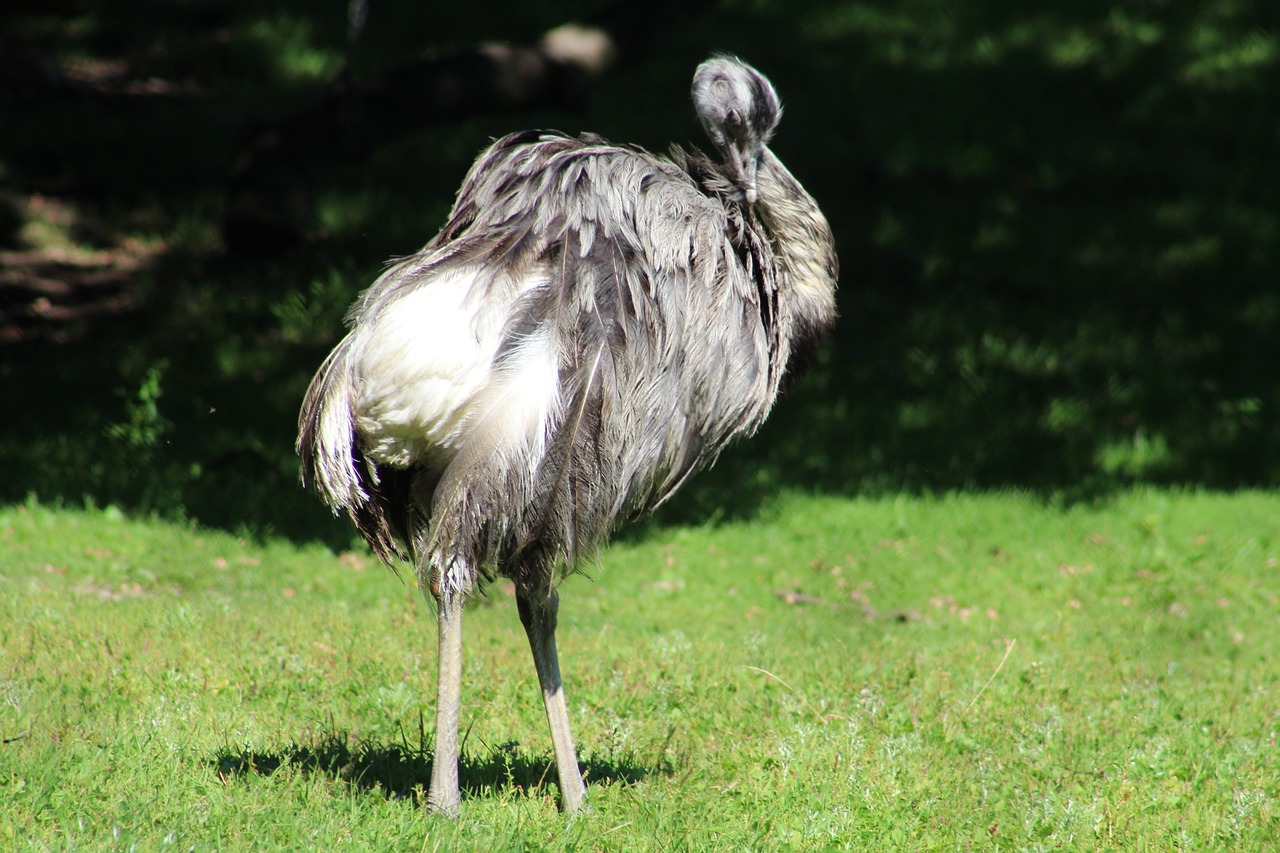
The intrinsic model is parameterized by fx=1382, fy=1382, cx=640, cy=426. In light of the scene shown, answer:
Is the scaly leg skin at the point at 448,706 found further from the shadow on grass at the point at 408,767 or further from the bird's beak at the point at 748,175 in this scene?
the bird's beak at the point at 748,175

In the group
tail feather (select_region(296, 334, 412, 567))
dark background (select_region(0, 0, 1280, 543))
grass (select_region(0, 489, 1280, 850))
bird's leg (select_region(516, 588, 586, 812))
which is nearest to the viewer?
tail feather (select_region(296, 334, 412, 567))

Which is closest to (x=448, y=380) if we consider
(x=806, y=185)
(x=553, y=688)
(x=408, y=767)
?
(x=553, y=688)

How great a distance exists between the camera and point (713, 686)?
625 centimetres

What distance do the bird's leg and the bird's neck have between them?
152 cm

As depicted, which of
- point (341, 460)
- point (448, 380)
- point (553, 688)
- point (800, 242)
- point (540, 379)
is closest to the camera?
point (448, 380)

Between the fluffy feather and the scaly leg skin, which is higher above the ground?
the fluffy feather

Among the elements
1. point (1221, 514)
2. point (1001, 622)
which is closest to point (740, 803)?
point (1001, 622)

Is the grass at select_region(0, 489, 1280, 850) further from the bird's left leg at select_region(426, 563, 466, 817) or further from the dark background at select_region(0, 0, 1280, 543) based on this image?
the dark background at select_region(0, 0, 1280, 543)

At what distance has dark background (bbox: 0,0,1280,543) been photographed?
9.18 meters

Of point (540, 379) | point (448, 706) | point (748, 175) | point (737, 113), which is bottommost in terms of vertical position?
point (448, 706)

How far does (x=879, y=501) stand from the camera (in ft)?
29.2

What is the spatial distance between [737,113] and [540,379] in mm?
1755

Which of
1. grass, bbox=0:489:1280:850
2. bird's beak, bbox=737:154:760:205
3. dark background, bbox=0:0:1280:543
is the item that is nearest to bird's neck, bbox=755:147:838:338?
bird's beak, bbox=737:154:760:205

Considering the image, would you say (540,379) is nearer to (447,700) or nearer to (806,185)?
(447,700)
